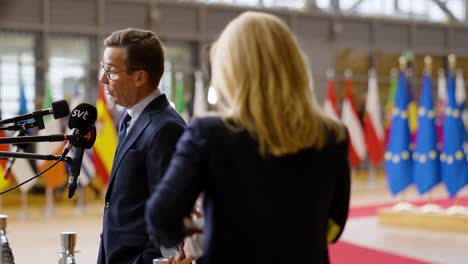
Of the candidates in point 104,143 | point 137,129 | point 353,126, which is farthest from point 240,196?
point 353,126

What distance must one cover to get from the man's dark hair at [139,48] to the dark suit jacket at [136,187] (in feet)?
0.70

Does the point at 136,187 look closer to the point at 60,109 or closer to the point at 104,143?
the point at 60,109

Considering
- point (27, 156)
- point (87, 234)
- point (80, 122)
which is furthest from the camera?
point (87, 234)

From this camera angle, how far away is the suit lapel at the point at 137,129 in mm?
2697

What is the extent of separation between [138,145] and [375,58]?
624 inches

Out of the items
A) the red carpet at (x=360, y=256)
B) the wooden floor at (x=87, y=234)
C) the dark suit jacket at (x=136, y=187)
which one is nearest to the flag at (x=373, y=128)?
the wooden floor at (x=87, y=234)

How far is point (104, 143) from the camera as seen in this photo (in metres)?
11.4

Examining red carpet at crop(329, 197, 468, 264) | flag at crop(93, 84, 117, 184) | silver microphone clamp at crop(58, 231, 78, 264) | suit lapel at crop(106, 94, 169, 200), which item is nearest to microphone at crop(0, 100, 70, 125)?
suit lapel at crop(106, 94, 169, 200)

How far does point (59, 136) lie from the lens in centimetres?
230

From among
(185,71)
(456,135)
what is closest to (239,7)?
(185,71)

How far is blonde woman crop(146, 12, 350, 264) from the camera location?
6.17 ft

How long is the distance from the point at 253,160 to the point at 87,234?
24.2 ft

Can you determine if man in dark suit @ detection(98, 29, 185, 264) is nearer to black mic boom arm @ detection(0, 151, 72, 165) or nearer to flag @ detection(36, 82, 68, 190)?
black mic boom arm @ detection(0, 151, 72, 165)

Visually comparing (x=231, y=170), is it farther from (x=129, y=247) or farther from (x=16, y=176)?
(x=16, y=176)
